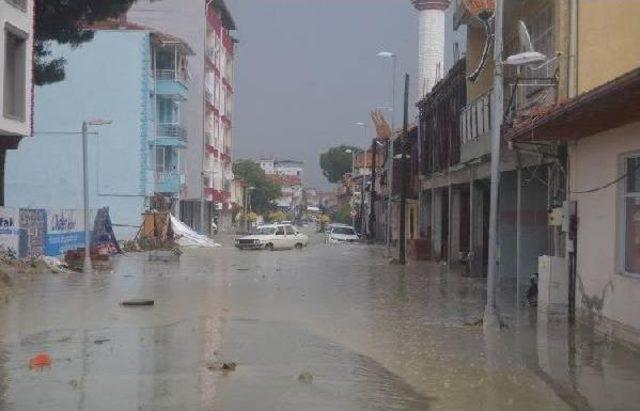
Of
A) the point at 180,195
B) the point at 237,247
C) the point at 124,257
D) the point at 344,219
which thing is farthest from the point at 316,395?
the point at 344,219

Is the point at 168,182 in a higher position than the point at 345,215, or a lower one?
higher

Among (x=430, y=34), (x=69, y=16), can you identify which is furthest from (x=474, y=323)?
(x=430, y=34)

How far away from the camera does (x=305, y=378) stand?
998cm

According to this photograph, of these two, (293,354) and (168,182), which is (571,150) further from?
(168,182)

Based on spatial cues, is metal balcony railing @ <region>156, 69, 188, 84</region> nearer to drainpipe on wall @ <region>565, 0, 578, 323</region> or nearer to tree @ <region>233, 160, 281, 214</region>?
drainpipe on wall @ <region>565, 0, 578, 323</region>

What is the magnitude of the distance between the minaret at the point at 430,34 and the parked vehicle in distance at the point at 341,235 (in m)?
12.7

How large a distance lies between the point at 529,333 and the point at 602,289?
1.38m

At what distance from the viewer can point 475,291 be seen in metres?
23.2

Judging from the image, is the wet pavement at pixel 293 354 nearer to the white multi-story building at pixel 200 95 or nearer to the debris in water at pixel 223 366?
the debris in water at pixel 223 366

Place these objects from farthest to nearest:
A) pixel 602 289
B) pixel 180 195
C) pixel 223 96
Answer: pixel 223 96 < pixel 180 195 < pixel 602 289

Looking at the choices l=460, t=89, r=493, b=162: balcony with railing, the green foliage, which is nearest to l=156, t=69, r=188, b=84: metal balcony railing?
l=460, t=89, r=493, b=162: balcony with railing

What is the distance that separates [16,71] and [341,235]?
41107 mm

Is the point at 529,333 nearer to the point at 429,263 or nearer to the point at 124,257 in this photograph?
the point at 429,263

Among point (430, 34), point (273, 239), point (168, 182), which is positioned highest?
point (430, 34)
